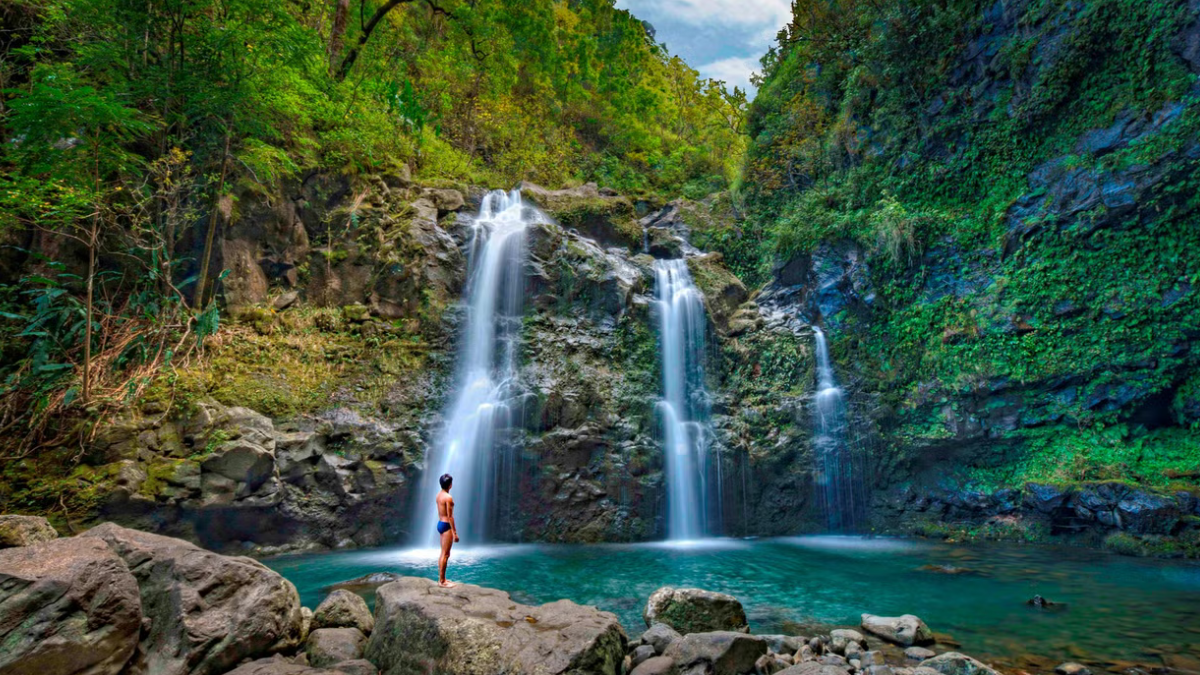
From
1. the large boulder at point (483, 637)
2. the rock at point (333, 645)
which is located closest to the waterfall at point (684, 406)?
the large boulder at point (483, 637)

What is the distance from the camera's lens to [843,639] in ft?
17.5

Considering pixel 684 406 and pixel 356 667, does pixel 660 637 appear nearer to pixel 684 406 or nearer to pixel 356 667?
pixel 356 667

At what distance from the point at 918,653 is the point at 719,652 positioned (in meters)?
2.30

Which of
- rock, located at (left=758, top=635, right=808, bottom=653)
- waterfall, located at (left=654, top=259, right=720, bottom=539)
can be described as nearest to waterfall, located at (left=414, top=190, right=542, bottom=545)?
waterfall, located at (left=654, top=259, right=720, bottom=539)

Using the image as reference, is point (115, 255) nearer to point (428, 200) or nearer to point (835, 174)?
point (428, 200)

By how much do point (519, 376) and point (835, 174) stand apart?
12.2 metres

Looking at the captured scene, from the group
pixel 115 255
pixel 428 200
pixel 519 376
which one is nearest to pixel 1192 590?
pixel 519 376

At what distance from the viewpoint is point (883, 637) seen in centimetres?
559

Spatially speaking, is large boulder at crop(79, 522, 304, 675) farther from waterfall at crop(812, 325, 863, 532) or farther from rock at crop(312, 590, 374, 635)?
waterfall at crop(812, 325, 863, 532)

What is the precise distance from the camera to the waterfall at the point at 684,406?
40.0ft

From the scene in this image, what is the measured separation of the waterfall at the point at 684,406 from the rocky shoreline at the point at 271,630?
7198 mm

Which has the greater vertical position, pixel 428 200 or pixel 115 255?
pixel 428 200

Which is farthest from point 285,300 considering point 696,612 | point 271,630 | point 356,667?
point 696,612

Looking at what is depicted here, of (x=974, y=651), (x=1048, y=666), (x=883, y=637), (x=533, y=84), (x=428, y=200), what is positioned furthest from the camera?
(x=533, y=84)
